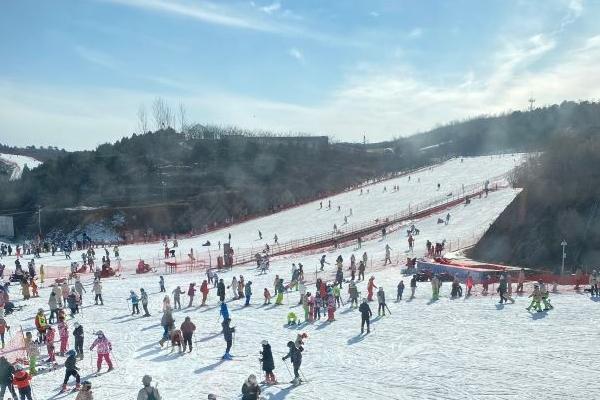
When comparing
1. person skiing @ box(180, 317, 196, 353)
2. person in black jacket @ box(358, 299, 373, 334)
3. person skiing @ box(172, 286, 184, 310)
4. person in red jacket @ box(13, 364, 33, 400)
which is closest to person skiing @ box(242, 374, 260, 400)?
person in red jacket @ box(13, 364, 33, 400)

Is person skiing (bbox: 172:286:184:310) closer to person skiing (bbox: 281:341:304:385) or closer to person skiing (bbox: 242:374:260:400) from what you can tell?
person skiing (bbox: 281:341:304:385)

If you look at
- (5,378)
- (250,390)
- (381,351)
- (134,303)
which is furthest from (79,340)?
(381,351)

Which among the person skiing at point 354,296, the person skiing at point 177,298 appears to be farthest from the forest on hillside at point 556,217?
the person skiing at point 177,298

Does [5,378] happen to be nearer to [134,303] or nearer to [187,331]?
[187,331]

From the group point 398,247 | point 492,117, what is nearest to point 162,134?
point 398,247

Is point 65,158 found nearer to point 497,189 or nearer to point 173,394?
point 497,189
